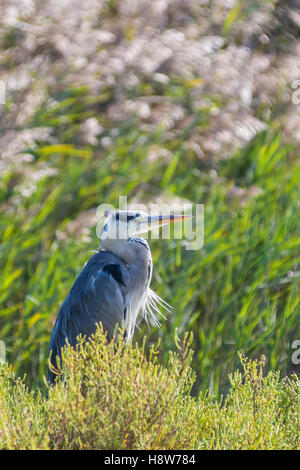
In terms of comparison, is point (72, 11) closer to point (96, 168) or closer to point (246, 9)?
point (96, 168)

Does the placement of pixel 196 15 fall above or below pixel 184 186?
above

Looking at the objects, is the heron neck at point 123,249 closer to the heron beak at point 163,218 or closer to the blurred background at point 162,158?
the heron beak at point 163,218

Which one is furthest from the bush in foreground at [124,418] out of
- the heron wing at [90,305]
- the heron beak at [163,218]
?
the heron beak at [163,218]

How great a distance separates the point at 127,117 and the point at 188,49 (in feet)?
2.08

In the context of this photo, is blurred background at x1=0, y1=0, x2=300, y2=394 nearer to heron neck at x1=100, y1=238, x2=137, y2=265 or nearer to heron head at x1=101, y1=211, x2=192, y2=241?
heron neck at x1=100, y1=238, x2=137, y2=265

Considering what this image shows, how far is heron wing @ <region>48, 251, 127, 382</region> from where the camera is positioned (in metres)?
3.40

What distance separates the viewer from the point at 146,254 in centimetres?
349

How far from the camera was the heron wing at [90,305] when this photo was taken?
340 cm

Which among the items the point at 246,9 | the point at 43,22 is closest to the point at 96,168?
the point at 43,22

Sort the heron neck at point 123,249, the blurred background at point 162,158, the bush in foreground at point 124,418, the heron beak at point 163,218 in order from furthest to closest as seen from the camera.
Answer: the blurred background at point 162,158 → the heron neck at point 123,249 → the heron beak at point 163,218 → the bush in foreground at point 124,418

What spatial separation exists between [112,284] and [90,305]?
16 cm

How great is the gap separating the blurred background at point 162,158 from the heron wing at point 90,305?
8.2 inches

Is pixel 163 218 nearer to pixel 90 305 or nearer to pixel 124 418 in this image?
pixel 90 305

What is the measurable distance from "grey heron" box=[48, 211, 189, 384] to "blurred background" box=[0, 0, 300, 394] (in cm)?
21
